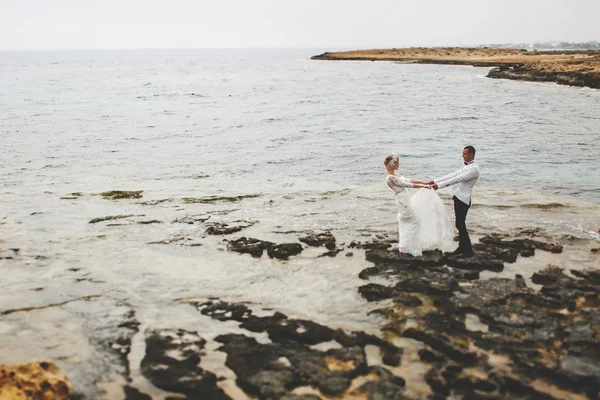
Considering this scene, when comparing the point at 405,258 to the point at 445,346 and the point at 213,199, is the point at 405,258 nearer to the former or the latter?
the point at 445,346

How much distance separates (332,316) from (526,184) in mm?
13726

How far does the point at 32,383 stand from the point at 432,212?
318 inches

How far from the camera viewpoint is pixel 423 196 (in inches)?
411

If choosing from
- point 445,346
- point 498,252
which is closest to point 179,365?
point 445,346

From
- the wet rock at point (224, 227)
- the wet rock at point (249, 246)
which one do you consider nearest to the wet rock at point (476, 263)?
the wet rock at point (249, 246)

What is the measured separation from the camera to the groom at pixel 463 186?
32.4 ft

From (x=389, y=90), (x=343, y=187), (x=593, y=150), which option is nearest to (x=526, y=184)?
(x=343, y=187)

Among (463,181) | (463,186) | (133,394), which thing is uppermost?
(463,181)

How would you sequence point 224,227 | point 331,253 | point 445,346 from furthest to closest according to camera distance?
1. point 224,227
2. point 331,253
3. point 445,346

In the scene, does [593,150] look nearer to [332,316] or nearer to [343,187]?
[343,187]

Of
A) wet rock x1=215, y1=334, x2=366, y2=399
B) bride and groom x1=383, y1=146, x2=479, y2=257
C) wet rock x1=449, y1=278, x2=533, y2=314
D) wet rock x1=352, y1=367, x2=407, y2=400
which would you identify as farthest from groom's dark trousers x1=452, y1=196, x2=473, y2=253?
wet rock x1=352, y1=367, x2=407, y2=400

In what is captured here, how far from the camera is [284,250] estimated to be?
11266 millimetres

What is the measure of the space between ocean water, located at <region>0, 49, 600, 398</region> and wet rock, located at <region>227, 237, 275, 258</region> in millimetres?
371

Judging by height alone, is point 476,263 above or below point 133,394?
above
